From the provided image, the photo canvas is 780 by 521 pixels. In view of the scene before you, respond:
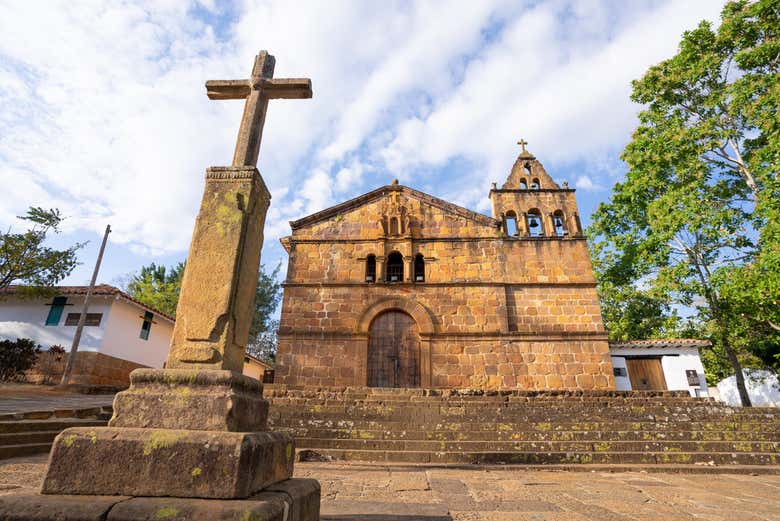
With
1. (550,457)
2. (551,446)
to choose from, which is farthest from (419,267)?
(550,457)

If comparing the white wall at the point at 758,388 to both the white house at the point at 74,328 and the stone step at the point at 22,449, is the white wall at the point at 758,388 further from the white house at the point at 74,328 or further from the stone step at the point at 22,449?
the white house at the point at 74,328

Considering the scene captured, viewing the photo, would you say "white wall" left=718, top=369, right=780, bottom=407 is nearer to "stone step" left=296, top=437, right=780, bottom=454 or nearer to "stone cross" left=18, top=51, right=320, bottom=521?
"stone step" left=296, top=437, right=780, bottom=454

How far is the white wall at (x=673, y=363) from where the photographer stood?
A: 16.0m

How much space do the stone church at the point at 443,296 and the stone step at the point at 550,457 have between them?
481 cm

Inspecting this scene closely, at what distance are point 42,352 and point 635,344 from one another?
74.8 feet

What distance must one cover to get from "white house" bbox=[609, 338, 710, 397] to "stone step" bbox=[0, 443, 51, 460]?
58.4ft

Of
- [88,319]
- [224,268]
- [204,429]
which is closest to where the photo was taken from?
[204,429]

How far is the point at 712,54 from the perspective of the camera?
12.6 meters

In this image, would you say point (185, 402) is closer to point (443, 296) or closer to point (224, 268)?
point (224, 268)

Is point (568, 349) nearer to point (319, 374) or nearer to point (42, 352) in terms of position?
point (319, 374)

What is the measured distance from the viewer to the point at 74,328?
14.1 metres

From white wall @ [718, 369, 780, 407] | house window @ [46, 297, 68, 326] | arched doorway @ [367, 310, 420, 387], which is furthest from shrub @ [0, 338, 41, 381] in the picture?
white wall @ [718, 369, 780, 407]

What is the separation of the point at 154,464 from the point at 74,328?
1612cm

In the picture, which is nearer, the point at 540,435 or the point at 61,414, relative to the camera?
the point at 61,414
